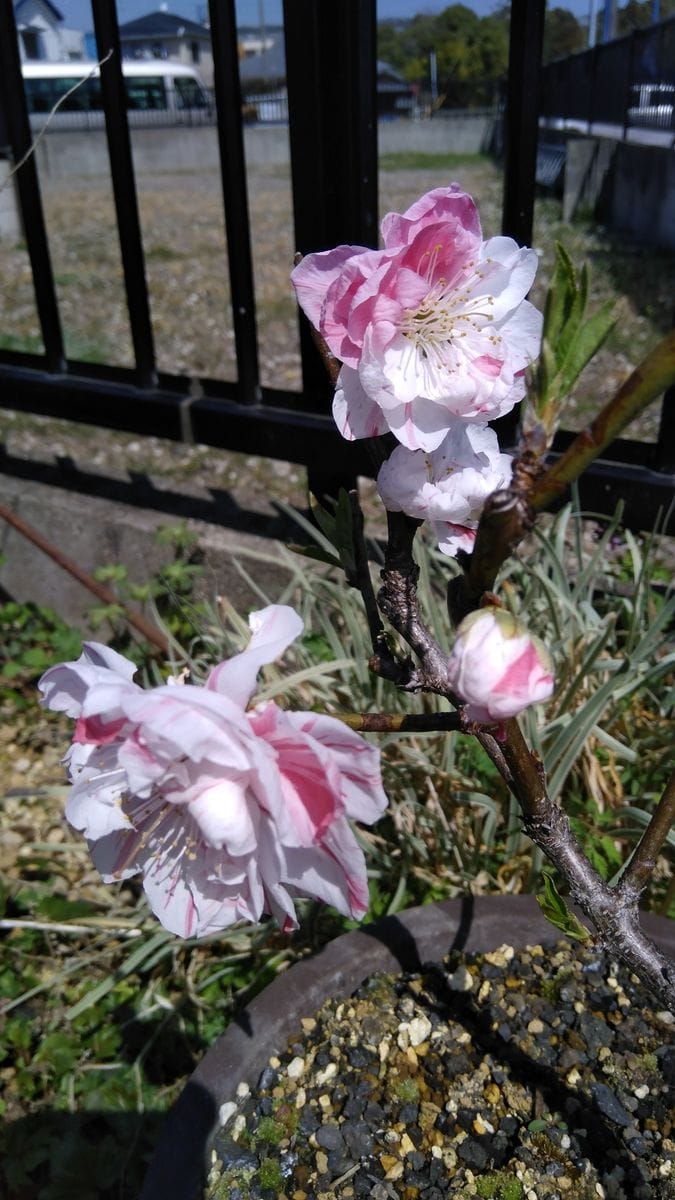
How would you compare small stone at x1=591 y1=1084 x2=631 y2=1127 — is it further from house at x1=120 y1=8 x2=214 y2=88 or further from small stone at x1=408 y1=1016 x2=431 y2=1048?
house at x1=120 y1=8 x2=214 y2=88

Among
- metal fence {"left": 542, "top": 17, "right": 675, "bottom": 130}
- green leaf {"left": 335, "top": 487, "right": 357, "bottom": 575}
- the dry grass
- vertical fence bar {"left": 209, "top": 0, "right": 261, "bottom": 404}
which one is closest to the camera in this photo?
green leaf {"left": 335, "top": 487, "right": 357, "bottom": 575}

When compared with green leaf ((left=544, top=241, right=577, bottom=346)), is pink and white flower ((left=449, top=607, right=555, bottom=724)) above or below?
below

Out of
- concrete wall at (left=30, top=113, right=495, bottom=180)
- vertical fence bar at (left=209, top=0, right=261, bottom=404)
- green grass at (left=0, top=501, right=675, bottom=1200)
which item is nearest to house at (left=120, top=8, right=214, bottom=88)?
concrete wall at (left=30, top=113, right=495, bottom=180)

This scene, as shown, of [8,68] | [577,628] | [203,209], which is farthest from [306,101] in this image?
[203,209]

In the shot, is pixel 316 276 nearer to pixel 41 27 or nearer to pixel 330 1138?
pixel 330 1138

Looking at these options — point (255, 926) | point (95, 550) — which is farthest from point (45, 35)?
point (255, 926)

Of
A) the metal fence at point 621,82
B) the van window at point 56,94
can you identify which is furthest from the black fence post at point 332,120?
the van window at point 56,94
